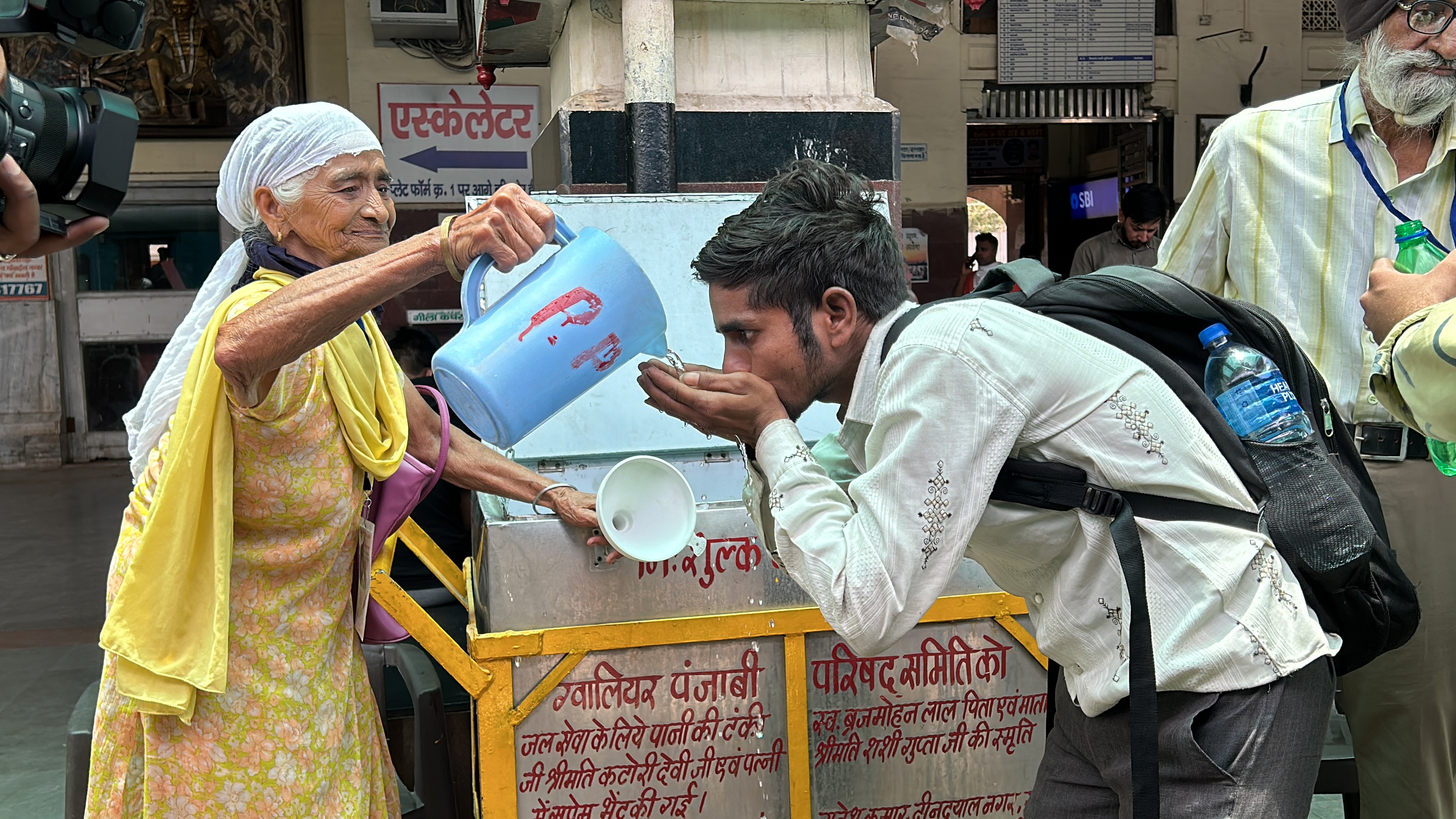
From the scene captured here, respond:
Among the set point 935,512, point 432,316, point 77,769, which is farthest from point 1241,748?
point 432,316

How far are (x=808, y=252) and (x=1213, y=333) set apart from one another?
0.49m

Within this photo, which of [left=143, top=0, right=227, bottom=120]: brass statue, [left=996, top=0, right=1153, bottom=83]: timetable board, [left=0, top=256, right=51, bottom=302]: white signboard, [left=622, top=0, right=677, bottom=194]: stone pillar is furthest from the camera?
[left=996, top=0, right=1153, bottom=83]: timetable board

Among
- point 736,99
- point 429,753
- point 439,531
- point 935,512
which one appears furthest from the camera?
point 439,531

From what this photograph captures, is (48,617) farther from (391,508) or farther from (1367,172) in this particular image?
(1367,172)

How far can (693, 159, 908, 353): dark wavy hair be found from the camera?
1.46 metres

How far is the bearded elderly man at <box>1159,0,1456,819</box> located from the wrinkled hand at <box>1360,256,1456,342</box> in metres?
0.53

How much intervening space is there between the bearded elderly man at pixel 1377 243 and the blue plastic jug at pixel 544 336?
121 centimetres

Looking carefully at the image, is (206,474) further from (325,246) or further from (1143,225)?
(1143,225)

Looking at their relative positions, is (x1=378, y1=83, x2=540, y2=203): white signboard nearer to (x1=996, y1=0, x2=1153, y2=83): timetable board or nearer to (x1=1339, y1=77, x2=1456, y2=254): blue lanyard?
(x1=996, y1=0, x2=1153, y2=83): timetable board

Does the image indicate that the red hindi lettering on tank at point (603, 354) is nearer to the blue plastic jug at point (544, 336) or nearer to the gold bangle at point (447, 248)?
the blue plastic jug at point (544, 336)

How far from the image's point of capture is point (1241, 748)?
4.28ft

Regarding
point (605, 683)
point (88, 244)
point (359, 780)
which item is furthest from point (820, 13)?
point (88, 244)

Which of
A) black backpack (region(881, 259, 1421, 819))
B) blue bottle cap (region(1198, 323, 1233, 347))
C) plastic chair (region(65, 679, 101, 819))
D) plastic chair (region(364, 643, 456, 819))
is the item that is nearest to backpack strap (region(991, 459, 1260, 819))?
black backpack (region(881, 259, 1421, 819))

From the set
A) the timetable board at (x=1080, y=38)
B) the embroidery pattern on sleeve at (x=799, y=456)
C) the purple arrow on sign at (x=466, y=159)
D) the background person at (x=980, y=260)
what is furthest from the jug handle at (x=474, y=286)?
the timetable board at (x=1080, y=38)
